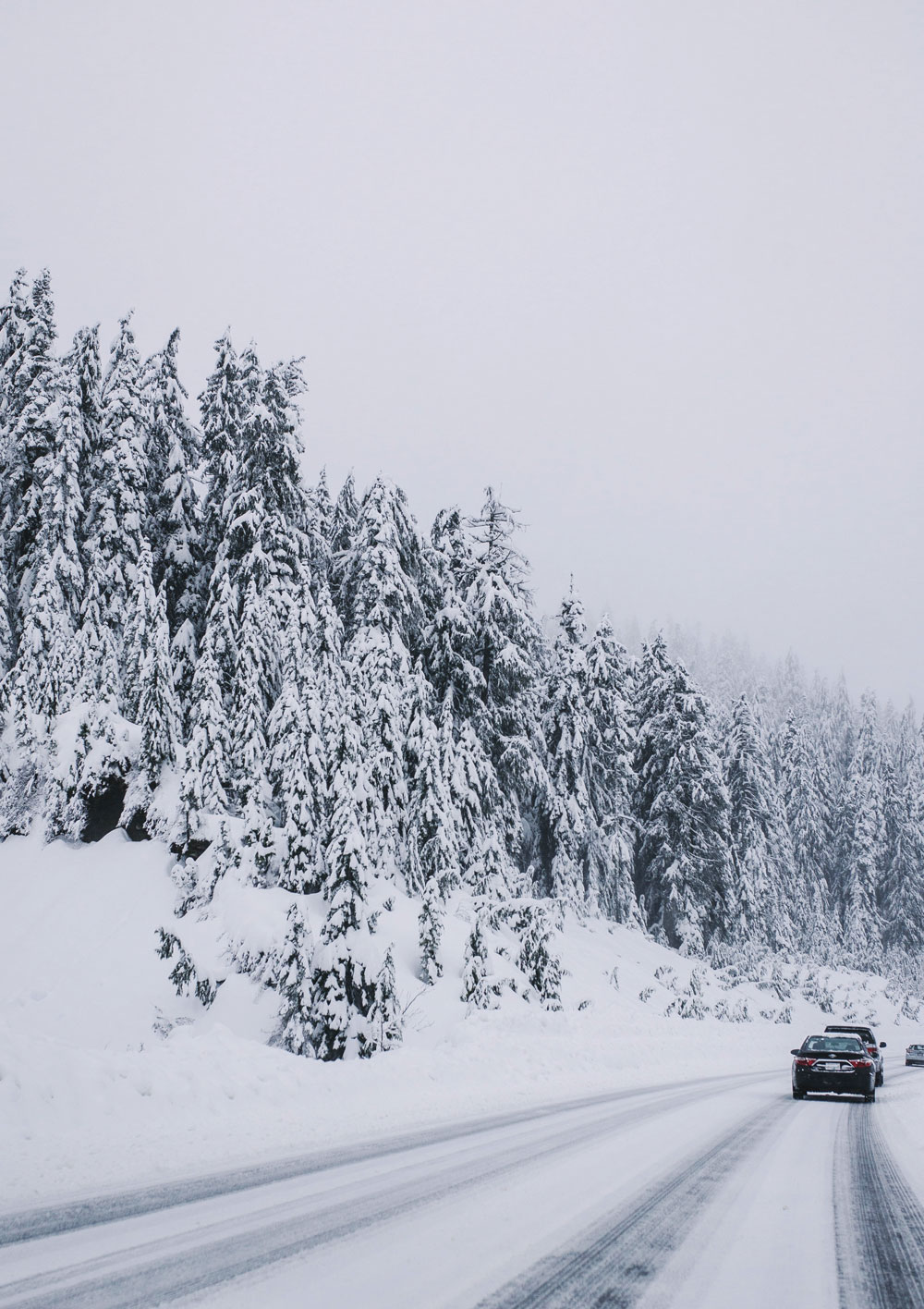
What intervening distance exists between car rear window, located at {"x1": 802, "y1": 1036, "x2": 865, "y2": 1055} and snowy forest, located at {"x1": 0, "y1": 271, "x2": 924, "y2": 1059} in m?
6.76

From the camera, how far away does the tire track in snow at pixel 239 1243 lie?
4379mm

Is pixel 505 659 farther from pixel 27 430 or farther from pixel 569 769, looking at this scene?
pixel 27 430

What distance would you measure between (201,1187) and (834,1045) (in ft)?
52.3

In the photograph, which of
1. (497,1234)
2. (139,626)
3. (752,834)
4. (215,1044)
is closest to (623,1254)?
(497,1234)

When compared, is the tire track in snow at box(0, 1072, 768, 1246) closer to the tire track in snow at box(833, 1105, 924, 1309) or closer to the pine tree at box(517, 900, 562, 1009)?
the tire track in snow at box(833, 1105, 924, 1309)

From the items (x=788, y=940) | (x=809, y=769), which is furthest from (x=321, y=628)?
(x=809, y=769)

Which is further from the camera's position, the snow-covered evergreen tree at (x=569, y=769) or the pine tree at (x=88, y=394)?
the snow-covered evergreen tree at (x=569, y=769)

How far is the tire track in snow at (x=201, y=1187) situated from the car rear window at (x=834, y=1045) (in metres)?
9.51

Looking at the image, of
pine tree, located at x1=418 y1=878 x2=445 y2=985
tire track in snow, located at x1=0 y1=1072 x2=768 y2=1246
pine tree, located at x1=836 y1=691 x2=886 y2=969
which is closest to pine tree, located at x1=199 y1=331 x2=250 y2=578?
pine tree, located at x1=418 y1=878 x2=445 y2=985

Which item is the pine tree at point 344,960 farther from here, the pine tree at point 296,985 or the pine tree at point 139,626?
the pine tree at point 139,626

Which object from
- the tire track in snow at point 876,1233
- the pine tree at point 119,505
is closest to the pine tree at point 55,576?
the pine tree at point 119,505

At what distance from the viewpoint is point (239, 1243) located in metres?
5.35

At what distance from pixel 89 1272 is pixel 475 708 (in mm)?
25037

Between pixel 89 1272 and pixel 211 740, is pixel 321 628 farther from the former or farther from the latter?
pixel 89 1272
